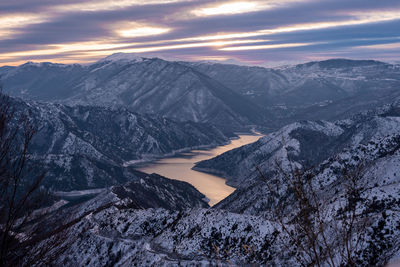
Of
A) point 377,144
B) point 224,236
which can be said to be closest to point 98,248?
point 224,236

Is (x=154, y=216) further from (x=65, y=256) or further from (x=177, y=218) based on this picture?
(x=65, y=256)

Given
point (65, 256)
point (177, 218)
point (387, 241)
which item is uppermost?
point (387, 241)

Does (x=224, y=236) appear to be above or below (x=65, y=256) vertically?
above

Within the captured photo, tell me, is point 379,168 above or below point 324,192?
above

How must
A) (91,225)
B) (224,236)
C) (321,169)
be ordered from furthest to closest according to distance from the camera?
(321,169) < (91,225) < (224,236)

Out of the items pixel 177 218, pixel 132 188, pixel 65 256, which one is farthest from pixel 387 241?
pixel 132 188

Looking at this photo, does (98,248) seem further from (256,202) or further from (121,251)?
(256,202)

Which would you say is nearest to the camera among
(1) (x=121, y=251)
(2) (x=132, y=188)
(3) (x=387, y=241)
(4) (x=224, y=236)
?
(3) (x=387, y=241)

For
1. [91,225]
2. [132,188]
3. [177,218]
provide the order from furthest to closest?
[132,188], [91,225], [177,218]

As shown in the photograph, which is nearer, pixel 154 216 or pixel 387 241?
pixel 387 241
